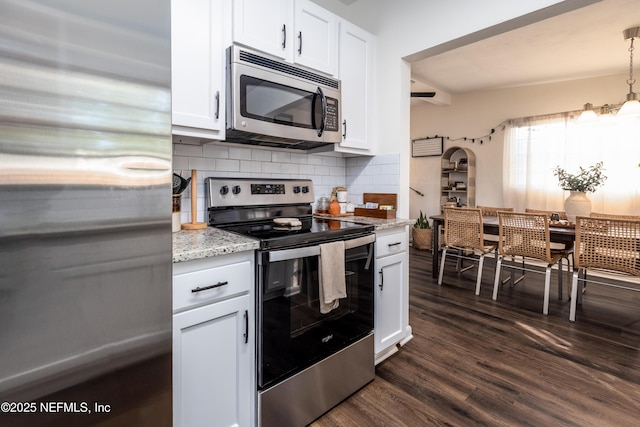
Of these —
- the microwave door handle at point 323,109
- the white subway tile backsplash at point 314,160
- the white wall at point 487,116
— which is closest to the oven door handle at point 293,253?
the microwave door handle at point 323,109

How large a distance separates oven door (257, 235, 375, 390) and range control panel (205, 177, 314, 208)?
0.66 metres

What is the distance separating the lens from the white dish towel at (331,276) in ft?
4.89

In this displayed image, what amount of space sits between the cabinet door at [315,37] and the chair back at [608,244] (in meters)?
2.50

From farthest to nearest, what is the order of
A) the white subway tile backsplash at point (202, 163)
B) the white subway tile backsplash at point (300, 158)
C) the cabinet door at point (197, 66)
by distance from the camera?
the white subway tile backsplash at point (300, 158) → the white subway tile backsplash at point (202, 163) → the cabinet door at point (197, 66)

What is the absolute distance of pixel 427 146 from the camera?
19.1 ft

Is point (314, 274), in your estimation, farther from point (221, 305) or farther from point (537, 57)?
point (537, 57)

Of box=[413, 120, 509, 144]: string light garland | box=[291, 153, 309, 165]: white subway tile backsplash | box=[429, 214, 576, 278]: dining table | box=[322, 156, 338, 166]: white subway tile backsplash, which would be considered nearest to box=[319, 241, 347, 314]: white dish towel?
box=[291, 153, 309, 165]: white subway tile backsplash

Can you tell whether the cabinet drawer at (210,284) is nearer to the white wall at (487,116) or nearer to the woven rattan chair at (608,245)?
the woven rattan chair at (608,245)

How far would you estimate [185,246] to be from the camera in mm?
1201

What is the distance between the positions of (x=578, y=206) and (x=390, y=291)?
2.54 metres

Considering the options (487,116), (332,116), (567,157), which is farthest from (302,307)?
(487,116)

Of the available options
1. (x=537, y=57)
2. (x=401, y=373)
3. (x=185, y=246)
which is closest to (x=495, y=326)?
(x=401, y=373)

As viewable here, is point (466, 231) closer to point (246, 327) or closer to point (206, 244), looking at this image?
point (246, 327)

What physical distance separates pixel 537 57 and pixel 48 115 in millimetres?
4682
